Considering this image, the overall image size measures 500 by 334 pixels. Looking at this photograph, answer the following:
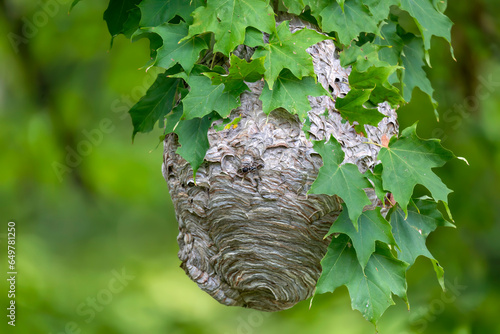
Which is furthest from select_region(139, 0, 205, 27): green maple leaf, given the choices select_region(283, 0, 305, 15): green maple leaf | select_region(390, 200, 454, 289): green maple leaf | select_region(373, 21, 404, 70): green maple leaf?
select_region(390, 200, 454, 289): green maple leaf

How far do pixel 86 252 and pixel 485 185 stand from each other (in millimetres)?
2552

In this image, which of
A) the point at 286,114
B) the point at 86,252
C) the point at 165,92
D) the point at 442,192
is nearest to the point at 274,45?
the point at 286,114

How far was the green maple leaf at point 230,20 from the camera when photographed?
51.6 inches

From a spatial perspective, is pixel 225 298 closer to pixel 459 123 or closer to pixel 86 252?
pixel 459 123

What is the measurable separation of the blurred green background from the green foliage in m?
1.52

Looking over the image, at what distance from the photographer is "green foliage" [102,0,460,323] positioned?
1.32m

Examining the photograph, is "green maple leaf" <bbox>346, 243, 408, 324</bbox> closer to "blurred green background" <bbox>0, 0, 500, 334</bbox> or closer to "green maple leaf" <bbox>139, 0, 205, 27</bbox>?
"green maple leaf" <bbox>139, 0, 205, 27</bbox>

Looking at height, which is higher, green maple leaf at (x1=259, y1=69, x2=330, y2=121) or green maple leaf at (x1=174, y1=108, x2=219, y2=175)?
green maple leaf at (x1=259, y1=69, x2=330, y2=121)

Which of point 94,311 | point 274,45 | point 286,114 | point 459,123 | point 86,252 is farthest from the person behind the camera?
point 86,252

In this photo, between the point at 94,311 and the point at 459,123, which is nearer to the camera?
the point at 459,123

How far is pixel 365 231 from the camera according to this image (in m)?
1.37

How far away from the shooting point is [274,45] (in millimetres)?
1351

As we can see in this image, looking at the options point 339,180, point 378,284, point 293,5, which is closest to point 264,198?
point 339,180

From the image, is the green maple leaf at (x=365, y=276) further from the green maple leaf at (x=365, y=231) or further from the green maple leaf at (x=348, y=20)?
the green maple leaf at (x=348, y=20)
